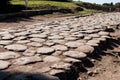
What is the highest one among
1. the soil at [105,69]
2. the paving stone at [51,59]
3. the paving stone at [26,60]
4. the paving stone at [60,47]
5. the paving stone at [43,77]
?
the paving stone at [60,47]

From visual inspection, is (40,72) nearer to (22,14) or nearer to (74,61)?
(74,61)

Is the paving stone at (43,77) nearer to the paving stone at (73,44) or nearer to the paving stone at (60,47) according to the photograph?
the paving stone at (60,47)

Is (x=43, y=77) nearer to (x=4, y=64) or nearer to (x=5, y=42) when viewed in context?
(x=4, y=64)

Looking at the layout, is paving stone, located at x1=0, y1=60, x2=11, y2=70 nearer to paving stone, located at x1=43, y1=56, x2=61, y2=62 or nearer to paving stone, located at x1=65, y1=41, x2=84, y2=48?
paving stone, located at x1=43, y1=56, x2=61, y2=62

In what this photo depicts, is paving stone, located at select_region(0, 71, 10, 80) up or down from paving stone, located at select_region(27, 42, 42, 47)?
down

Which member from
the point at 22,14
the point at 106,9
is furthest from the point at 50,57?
the point at 106,9

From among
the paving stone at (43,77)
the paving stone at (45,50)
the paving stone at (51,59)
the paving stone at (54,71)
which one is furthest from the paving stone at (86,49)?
the paving stone at (43,77)

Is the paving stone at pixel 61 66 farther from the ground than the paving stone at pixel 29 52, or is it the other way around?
the paving stone at pixel 29 52

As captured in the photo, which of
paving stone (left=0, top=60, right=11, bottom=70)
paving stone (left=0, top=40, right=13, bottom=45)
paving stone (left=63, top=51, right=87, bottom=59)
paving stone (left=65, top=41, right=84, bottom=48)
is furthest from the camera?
paving stone (left=0, top=40, right=13, bottom=45)

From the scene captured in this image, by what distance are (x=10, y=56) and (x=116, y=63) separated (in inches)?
67.0

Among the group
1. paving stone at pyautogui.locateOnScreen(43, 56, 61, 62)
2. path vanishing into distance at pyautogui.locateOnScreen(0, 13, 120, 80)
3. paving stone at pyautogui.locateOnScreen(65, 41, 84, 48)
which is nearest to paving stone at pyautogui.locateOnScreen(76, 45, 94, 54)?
path vanishing into distance at pyautogui.locateOnScreen(0, 13, 120, 80)

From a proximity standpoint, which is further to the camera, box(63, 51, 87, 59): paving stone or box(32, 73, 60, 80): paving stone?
box(63, 51, 87, 59): paving stone

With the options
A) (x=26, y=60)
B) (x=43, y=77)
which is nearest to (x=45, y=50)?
(x=26, y=60)

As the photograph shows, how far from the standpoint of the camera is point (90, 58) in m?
4.13
